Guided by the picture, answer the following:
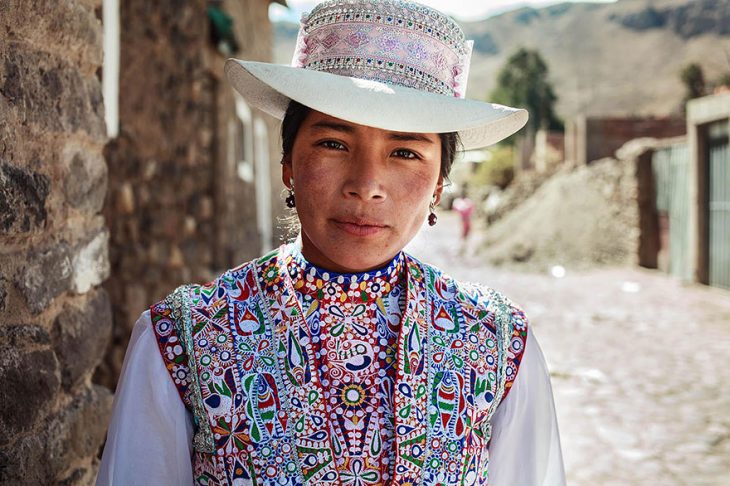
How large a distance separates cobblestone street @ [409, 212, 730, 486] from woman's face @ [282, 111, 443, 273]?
41cm

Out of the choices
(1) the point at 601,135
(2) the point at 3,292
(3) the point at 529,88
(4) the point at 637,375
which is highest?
(3) the point at 529,88

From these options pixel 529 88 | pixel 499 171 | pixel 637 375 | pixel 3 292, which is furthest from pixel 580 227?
pixel 529 88

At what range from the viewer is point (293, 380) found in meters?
1.34

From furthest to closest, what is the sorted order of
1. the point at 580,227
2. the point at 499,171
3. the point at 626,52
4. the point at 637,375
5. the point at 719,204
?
the point at 626,52
the point at 499,171
the point at 580,227
the point at 719,204
the point at 637,375

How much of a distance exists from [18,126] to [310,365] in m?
0.84

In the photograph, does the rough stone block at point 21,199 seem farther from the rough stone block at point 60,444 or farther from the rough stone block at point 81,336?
the rough stone block at point 60,444

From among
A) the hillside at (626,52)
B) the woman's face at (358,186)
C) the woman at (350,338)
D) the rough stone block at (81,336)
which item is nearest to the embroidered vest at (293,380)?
the woman at (350,338)

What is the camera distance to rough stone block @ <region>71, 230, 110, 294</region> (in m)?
1.85

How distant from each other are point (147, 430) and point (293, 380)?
0.28m

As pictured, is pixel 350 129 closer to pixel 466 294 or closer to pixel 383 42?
pixel 383 42

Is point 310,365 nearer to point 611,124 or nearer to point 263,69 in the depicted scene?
point 263,69

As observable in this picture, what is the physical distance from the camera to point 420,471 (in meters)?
1.33

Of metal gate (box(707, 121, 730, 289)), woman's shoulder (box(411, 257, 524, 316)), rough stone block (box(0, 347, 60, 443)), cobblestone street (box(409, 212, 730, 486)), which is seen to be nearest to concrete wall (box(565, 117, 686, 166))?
cobblestone street (box(409, 212, 730, 486))

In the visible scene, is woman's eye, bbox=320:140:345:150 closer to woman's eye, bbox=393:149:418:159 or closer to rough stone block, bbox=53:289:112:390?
woman's eye, bbox=393:149:418:159
